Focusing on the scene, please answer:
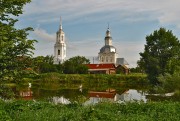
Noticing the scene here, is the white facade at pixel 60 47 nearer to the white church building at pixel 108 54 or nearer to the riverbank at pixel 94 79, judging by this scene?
the white church building at pixel 108 54

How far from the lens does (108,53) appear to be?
141000mm

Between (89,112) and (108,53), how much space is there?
13084cm

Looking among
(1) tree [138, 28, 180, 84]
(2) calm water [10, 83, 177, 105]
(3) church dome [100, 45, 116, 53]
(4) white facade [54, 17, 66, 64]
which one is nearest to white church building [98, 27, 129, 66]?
(3) church dome [100, 45, 116, 53]

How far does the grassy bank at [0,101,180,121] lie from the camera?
Answer: 34.1 ft

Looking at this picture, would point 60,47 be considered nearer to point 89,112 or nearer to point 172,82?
point 172,82

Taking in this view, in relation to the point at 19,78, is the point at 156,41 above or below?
above

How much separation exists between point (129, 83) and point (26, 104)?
59.1m

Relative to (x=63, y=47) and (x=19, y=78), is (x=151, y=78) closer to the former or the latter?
(x=19, y=78)

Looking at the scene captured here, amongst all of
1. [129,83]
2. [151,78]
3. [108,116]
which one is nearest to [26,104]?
[108,116]

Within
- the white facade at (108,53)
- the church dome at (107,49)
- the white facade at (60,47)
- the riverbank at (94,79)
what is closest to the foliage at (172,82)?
the riverbank at (94,79)

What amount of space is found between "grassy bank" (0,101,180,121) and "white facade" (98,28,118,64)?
126866 millimetres

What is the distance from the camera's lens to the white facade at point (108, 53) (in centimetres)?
14100

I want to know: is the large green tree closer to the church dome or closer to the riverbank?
the riverbank

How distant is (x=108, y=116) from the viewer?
10.6 meters
